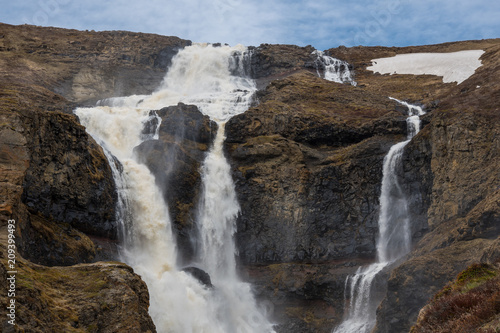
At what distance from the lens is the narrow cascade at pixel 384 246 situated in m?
29.0

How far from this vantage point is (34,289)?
1608 centimetres

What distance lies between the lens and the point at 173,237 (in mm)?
33875

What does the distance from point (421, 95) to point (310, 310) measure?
86.2 feet

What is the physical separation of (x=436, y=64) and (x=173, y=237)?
128ft

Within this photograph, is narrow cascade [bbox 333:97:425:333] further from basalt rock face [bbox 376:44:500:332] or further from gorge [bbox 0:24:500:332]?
basalt rock face [bbox 376:44:500:332]

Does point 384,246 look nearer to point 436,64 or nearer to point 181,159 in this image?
point 181,159

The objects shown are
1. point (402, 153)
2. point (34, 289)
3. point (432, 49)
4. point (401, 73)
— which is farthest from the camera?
point (432, 49)

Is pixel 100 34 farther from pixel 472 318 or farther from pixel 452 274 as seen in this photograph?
pixel 472 318

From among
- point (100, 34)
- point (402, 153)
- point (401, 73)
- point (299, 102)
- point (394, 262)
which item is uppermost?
point (100, 34)

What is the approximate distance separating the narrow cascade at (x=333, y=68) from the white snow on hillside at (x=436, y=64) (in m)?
3.32

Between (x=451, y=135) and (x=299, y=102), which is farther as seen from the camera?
(x=299, y=102)

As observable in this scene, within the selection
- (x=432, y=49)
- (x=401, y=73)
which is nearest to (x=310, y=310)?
(x=401, y=73)

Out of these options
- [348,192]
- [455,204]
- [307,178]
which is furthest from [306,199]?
[455,204]

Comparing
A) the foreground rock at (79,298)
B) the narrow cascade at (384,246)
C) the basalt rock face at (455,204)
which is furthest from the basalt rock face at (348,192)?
the foreground rock at (79,298)
